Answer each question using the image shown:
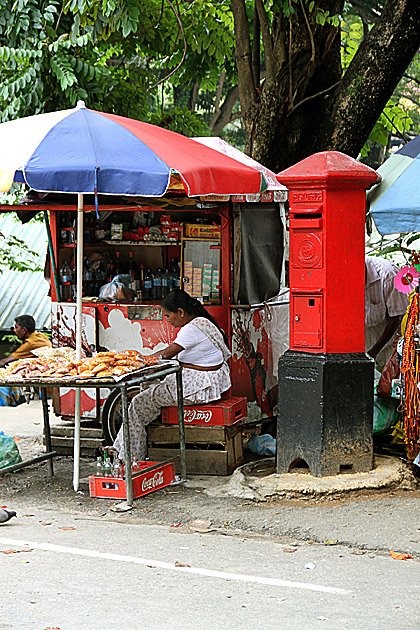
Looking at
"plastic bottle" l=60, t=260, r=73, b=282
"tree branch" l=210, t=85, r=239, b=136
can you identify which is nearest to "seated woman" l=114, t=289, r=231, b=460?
"plastic bottle" l=60, t=260, r=73, b=282

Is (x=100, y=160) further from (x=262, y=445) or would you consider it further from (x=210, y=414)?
(x=262, y=445)

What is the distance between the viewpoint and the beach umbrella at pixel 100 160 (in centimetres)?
620

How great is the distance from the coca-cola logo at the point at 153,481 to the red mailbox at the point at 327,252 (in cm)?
155

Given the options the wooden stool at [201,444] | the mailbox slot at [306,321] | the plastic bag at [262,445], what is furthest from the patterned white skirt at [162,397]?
the plastic bag at [262,445]

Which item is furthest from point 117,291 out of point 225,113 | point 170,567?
point 225,113

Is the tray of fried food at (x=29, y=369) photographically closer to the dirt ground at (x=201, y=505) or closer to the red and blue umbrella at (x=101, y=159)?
the dirt ground at (x=201, y=505)

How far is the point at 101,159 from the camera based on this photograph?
6.26 metres

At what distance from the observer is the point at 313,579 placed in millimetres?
4969

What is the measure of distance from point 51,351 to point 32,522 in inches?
72.3

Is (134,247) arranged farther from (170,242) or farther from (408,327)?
(408,327)

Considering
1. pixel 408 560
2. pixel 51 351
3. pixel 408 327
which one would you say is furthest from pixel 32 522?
pixel 408 327

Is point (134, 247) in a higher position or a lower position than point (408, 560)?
higher

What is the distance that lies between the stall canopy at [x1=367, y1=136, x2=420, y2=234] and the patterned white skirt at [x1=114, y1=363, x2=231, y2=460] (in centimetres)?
195

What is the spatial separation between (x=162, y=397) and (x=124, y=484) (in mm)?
914
